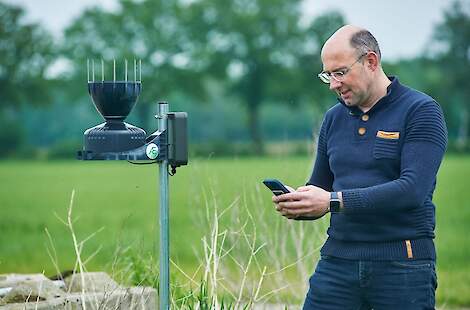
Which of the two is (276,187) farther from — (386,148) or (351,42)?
(351,42)

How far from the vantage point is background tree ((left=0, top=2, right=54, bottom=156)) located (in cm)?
6531

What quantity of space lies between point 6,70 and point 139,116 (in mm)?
9784

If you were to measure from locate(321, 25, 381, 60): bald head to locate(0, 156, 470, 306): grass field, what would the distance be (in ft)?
4.03

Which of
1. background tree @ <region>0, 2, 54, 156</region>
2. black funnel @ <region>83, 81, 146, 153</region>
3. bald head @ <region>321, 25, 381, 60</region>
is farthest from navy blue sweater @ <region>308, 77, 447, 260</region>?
background tree @ <region>0, 2, 54, 156</region>

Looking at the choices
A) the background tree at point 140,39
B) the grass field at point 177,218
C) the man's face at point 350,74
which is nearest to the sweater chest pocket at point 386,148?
the man's face at point 350,74

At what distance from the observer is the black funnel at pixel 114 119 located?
3.82 metres

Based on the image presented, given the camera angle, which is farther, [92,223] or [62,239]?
[92,223]

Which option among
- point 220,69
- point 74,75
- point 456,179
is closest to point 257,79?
point 220,69

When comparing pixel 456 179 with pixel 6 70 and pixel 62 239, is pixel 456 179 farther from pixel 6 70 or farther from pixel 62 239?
pixel 6 70

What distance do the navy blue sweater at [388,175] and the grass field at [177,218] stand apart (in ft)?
3.25

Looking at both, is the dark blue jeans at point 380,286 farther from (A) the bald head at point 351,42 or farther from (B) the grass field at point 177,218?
(B) the grass field at point 177,218

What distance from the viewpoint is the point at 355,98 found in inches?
148

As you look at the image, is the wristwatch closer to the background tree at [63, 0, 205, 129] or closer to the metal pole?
the metal pole

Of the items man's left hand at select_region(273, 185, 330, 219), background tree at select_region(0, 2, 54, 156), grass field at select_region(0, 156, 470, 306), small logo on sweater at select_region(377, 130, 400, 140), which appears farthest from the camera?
background tree at select_region(0, 2, 54, 156)
